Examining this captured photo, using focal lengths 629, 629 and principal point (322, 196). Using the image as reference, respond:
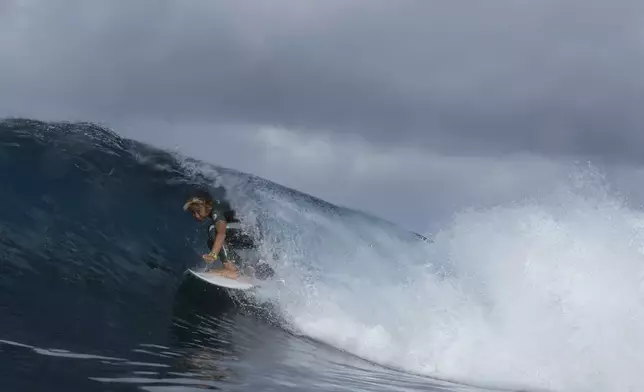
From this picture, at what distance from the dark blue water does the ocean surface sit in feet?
0.13

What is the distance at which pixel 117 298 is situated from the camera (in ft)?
32.1

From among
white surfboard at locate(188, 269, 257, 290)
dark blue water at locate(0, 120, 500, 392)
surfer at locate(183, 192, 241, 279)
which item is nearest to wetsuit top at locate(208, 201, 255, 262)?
surfer at locate(183, 192, 241, 279)

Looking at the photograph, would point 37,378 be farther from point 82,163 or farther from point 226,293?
point 82,163

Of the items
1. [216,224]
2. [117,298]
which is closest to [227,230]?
[216,224]

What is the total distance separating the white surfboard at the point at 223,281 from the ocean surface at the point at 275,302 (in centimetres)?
16

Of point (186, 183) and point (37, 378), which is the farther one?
point (186, 183)

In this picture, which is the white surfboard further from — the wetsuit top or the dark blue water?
the wetsuit top

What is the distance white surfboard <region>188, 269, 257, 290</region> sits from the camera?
37.0ft

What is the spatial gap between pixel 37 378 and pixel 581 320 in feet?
30.0

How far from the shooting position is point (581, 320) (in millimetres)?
11250

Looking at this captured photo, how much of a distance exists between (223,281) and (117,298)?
209cm

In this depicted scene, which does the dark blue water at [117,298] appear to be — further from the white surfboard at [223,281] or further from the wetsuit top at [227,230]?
the wetsuit top at [227,230]

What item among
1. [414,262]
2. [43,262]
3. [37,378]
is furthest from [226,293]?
[414,262]

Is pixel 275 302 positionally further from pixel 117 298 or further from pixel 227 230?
pixel 117 298
